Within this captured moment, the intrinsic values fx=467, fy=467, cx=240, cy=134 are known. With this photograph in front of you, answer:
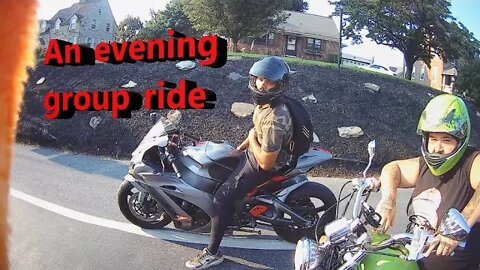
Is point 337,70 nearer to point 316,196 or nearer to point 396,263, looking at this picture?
point 316,196

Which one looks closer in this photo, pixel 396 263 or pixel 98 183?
pixel 396 263

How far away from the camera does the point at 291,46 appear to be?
5461mm

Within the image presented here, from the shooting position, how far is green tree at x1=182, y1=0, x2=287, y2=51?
4412 millimetres

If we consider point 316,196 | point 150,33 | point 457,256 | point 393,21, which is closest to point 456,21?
point 393,21

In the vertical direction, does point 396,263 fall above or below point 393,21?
below

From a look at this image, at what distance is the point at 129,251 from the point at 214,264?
0.41 metres

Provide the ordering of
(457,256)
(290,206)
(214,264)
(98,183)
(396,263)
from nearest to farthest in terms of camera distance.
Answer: (396,263) < (457,256) < (214,264) < (290,206) < (98,183)

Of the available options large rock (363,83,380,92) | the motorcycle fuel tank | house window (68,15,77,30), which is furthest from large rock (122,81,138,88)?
large rock (363,83,380,92)

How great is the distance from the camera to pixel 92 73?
252 centimetres

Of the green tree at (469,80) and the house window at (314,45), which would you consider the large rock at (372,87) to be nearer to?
the house window at (314,45)

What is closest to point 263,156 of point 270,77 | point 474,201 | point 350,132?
point 270,77

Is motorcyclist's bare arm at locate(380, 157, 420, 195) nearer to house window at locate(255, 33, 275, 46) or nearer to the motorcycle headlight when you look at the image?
the motorcycle headlight

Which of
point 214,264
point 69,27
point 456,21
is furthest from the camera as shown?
point 456,21

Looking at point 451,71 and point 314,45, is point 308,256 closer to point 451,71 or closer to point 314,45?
point 451,71
